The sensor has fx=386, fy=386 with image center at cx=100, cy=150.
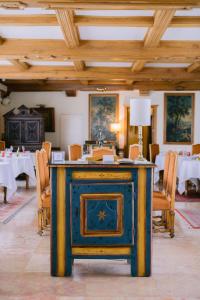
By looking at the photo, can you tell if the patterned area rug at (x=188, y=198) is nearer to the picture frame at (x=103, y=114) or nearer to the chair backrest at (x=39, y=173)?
the chair backrest at (x=39, y=173)

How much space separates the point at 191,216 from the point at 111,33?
3079mm

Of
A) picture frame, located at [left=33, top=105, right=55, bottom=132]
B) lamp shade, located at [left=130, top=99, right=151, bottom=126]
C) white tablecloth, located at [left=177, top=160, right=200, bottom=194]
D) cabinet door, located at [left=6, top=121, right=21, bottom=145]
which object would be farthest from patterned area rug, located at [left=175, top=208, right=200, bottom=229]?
picture frame, located at [left=33, top=105, right=55, bottom=132]

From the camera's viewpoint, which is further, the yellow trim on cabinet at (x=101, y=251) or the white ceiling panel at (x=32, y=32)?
the white ceiling panel at (x=32, y=32)

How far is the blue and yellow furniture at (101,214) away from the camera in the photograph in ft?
10.7

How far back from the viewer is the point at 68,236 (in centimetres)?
327

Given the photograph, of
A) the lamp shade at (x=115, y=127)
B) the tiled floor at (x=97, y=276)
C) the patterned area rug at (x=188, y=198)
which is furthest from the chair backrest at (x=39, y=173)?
the lamp shade at (x=115, y=127)

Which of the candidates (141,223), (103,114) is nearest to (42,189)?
(141,223)

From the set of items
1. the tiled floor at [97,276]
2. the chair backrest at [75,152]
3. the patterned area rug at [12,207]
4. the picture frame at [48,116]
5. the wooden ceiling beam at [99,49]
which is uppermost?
the wooden ceiling beam at [99,49]

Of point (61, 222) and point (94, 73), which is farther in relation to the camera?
point (94, 73)

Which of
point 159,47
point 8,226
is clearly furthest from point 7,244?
point 159,47

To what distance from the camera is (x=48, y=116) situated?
1285cm

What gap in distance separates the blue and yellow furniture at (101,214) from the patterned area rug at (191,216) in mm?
1968

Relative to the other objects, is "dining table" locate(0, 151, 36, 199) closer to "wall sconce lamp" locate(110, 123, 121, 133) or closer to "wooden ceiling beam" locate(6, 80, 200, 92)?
"wooden ceiling beam" locate(6, 80, 200, 92)

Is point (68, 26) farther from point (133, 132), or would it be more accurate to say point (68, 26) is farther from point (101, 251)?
point (133, 132)
